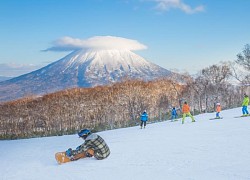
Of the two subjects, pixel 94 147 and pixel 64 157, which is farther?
pixel 64 157

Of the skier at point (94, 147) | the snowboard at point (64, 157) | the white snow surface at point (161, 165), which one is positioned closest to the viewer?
the white snow surface at point (161, 165)

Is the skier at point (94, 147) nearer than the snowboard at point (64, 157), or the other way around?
the skier at point (94, 147)

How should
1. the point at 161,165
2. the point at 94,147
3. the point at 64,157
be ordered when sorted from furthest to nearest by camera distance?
the point at 64,157
the point at 94,147
the point at 161,165

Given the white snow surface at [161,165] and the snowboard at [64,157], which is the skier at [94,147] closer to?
the snowboard at [64,157]

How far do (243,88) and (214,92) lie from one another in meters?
6.14

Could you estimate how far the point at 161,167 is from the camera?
809cm

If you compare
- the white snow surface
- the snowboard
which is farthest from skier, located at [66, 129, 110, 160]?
the white snow surface

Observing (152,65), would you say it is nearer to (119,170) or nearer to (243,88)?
(243,88)

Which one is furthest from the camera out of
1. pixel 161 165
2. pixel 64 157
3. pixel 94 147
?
pixel 64 157

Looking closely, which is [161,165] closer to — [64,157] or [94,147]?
[94,147]

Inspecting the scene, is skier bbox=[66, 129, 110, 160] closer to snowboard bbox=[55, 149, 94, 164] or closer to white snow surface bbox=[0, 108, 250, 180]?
snowboard bbox=[55, 149, 94, 164]

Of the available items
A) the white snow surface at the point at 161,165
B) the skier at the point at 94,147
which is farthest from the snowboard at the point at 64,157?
the white snow surface at the point at 161,165

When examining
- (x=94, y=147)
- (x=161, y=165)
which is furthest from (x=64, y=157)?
(x=161, y=165)

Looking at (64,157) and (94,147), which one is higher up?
(94,147)
